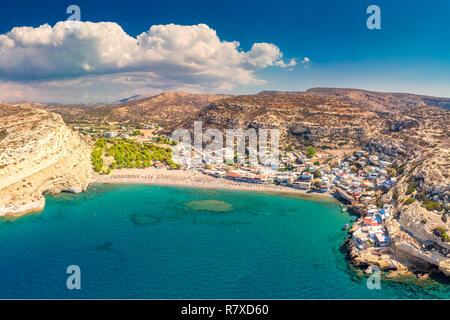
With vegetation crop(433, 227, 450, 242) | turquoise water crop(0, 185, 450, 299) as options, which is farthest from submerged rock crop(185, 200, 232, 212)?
vegetation crop(433, 227, 450, 242)

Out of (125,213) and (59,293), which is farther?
(125,213)

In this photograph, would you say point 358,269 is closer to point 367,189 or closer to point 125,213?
point 367,189

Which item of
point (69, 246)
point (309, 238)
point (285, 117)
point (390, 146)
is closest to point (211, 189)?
point (309, 238)

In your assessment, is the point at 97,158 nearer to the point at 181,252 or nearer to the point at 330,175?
the point at 181,252

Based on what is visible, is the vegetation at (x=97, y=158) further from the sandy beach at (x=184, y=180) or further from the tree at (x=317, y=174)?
the tree at (x=317, y=174)

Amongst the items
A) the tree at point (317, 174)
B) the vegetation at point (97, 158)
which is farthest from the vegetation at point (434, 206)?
the vegetation at point (97, 158)

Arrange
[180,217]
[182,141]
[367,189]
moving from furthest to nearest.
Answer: [182,141] → [367,189] → [180,217]

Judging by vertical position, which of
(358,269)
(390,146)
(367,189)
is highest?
(390,146)
